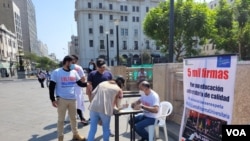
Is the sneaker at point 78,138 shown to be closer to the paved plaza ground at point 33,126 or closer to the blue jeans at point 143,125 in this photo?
the paved plaza ground at point 33,126

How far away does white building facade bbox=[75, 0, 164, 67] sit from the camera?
55344 mm

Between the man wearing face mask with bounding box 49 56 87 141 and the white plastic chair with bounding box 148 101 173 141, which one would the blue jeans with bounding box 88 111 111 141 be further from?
the white plastic chair with bounding box 148 101 173 141

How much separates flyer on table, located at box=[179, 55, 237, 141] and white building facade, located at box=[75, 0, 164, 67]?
5063 cm

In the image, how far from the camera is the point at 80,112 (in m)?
6.02

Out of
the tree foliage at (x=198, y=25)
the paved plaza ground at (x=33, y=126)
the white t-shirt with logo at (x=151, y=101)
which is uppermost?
the tree foliage at (x=198, y=25)

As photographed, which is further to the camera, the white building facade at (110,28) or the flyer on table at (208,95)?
the white building facade at (110,28)

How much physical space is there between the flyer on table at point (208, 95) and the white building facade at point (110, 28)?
50626 mm

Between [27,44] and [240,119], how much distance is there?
10996cm

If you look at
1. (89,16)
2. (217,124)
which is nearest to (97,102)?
(217,124)

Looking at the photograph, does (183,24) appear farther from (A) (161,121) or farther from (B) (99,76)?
(A) (161,121)

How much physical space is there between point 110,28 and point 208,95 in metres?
57.3

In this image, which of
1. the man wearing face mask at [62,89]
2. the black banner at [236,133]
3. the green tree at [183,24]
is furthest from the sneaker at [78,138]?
the green tree at [183,24]

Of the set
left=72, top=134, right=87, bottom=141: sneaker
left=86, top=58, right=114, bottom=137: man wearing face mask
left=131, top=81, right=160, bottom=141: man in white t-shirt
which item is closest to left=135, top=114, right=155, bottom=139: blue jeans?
left=131, top=81, right=160, bottom=141: man in white t-shirt

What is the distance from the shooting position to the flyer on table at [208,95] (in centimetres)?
235
